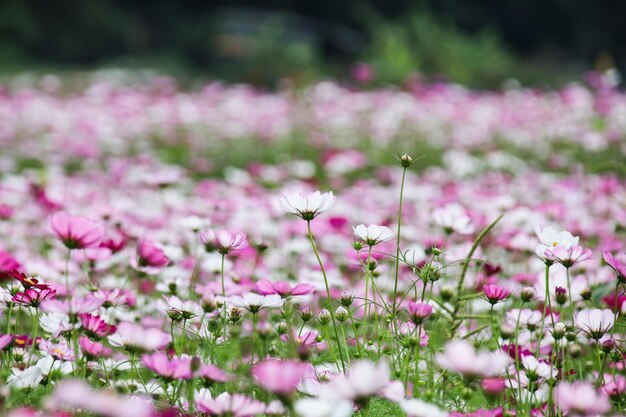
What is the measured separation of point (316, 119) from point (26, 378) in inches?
175

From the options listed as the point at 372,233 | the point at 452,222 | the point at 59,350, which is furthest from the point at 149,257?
the point at 452,222

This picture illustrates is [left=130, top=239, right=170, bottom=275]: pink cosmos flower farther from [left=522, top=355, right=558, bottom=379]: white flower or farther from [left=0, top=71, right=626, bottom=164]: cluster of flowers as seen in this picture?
[left=0, top=71, right=626, bottom=164]: cluster of flowers

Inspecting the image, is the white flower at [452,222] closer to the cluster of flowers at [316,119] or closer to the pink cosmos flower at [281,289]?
the pink cosmos flower at [281,289]

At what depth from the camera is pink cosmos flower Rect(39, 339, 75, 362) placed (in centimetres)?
99

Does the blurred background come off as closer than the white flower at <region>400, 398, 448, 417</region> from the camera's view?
No

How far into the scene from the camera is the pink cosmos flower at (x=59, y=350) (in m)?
0.99

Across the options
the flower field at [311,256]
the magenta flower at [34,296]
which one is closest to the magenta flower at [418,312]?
the flower field at [311,256]

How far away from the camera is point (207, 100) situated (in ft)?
19.1

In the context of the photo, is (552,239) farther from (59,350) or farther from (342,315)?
(59,350)

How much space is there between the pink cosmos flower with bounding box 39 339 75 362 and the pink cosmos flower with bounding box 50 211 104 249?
0.64 feet

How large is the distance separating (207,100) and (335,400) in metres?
5.29

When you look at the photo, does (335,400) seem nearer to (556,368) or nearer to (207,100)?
(556,368)

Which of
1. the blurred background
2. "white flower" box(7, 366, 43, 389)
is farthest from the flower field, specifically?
the blurred background

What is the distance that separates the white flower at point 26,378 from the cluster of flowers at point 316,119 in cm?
310
